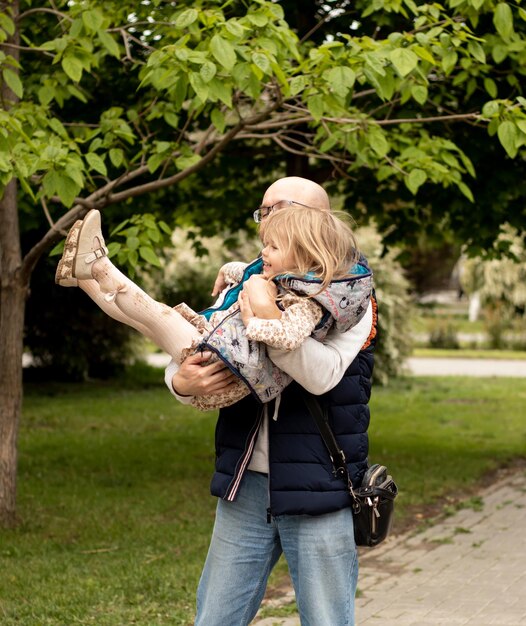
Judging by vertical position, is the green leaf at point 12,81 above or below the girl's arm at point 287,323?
above

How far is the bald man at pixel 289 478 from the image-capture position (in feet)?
9.47

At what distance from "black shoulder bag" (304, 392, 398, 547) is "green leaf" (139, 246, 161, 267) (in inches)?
107

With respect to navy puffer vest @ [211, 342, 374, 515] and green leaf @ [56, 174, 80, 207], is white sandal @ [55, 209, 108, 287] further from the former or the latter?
green leaf @ [56, 174, 80, 207]

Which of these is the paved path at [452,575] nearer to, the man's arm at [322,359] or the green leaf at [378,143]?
the green leaf at [378,143]

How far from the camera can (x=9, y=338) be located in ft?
22.6

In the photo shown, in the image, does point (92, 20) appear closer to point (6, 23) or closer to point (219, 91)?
point (6, 23)

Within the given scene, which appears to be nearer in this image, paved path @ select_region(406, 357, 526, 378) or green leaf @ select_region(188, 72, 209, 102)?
green leaf @ select_region(188, 72, 209, 102)

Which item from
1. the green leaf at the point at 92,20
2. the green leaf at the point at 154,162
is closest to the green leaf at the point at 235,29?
the green leaf at the point at 92,20

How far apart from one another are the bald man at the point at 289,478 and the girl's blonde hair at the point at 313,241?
0.13 meters

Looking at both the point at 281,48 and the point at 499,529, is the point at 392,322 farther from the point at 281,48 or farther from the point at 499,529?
the point at 281,48

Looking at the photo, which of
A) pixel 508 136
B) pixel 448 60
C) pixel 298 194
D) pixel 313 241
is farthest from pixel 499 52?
pixel 313 241

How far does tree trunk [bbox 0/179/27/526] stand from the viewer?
268 inches

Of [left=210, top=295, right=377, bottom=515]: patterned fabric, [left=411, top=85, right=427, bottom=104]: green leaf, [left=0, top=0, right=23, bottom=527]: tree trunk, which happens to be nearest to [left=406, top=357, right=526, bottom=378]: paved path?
[left=0, top=0, right=23, bottom=527]: tree trunk

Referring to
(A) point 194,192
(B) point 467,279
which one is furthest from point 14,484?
(B) point 467,279
